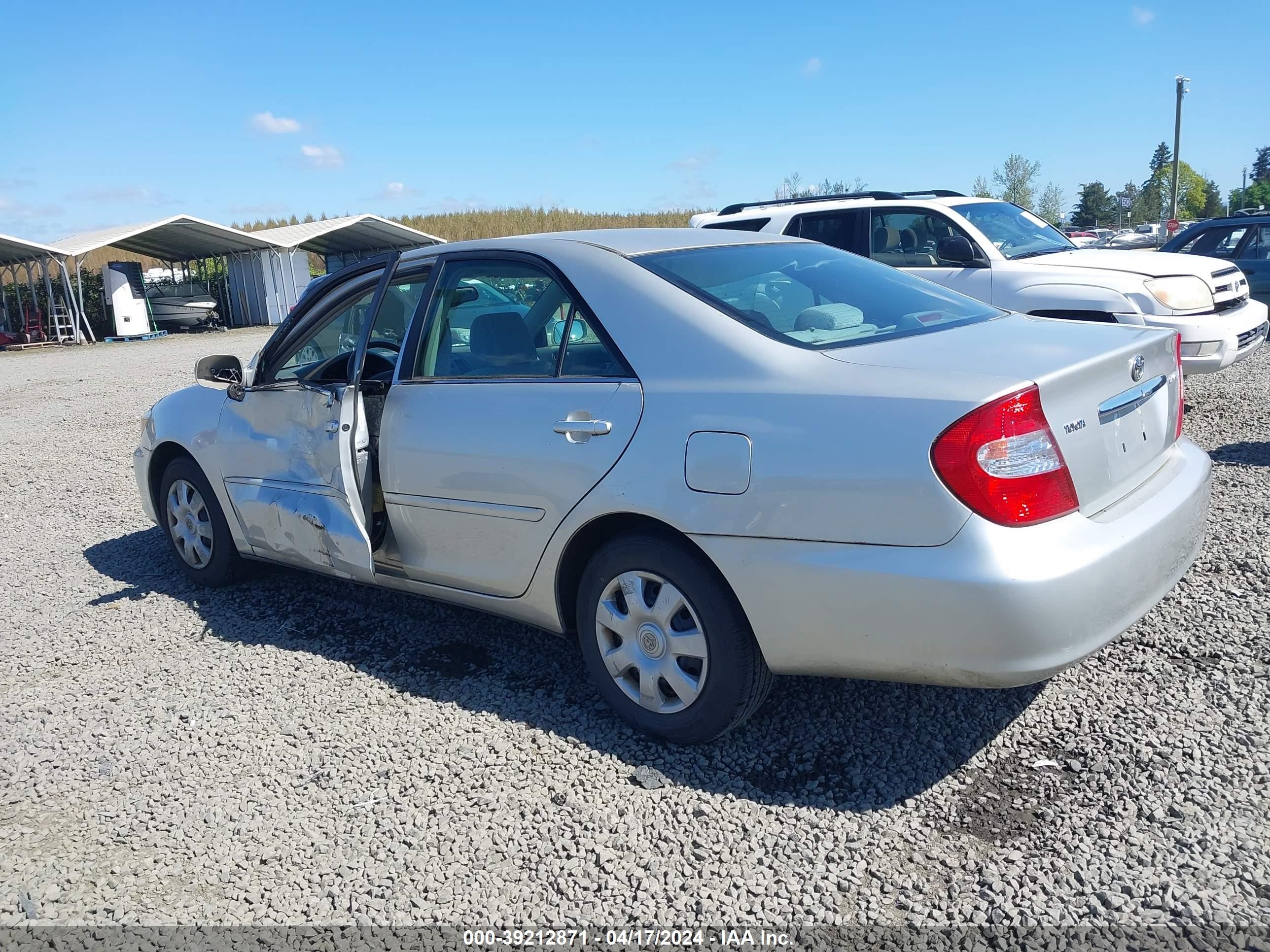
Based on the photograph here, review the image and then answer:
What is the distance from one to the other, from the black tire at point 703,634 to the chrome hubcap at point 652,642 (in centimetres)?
2

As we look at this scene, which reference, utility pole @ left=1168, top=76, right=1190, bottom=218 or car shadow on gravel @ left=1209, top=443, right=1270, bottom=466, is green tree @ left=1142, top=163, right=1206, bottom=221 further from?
car shadow on gravel @ left=1209, top=443, right=1270, bottom=466

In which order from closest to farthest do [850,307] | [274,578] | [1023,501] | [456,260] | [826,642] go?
[1023,501] < [826,642] < [850,307] < [456,260] < [274,578]

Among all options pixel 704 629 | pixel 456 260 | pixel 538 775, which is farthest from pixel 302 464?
pixel 704 629

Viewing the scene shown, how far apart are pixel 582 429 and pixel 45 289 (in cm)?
3526

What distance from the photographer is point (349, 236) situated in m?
33.3

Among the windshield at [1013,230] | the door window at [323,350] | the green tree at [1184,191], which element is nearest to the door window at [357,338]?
the door window at [323,350]

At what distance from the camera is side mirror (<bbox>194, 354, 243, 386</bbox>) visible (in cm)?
497

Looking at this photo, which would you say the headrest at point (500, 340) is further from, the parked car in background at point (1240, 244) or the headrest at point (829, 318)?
the parked car in background at point (1240, 244)

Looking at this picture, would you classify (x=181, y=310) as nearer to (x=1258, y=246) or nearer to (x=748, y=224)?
(x=748, y=224)

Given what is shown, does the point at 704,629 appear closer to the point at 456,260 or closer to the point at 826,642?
the point at 826,642

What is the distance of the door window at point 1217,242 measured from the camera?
40.2 ft

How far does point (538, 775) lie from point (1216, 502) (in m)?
4.34

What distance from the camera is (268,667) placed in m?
4.24

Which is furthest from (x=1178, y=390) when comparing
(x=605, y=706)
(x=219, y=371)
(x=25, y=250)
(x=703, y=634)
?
(x=25, y=250)
